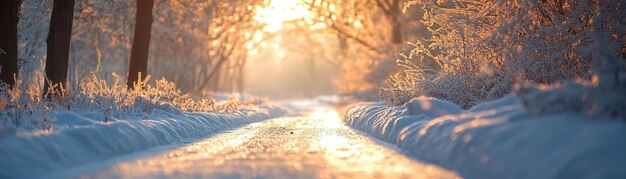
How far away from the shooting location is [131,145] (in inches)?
352

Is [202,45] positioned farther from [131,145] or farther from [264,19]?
[131,145]

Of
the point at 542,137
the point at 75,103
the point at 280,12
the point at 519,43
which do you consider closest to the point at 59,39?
the point at 75,103

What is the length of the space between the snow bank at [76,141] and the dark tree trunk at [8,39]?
3299 mm

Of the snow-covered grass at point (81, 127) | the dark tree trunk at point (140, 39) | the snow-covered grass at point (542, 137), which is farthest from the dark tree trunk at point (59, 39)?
the snow-covered grass at point (542, 137)

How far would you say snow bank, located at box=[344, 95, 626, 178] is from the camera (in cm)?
513

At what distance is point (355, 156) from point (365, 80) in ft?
84.7

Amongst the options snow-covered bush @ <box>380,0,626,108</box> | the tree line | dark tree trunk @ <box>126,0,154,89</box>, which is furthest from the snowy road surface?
dark tree trunk @ <box>126,0,154,89</box>

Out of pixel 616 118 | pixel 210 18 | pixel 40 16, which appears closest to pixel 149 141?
pixel 616 118

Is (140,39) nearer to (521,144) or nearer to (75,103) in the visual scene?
(75,103)

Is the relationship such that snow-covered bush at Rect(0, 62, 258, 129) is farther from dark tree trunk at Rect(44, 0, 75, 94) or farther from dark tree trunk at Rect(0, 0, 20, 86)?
dark tree trunk at Rect(44, 0, 75, 94)

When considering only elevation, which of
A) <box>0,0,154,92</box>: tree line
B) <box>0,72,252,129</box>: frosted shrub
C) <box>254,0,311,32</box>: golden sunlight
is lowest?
<box>0,72,252,129</box>: frosted shrub

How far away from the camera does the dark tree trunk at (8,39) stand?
12.9 m

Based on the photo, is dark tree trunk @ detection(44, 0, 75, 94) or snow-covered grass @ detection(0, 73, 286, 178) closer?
snow-covered grass @ detection(0, 73, 286, 178)

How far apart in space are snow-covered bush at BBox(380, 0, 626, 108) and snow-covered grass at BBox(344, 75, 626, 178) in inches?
159
